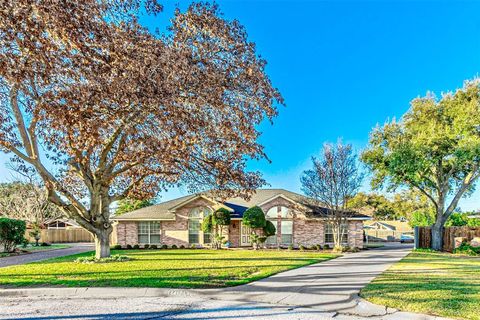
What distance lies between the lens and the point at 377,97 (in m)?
22.5

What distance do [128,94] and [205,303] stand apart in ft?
16.4

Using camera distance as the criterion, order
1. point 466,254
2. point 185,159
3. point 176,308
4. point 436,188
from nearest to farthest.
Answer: point 176,308 < point 185,159 < point 466,254 < point 436,188

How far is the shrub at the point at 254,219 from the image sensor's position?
24.7 metres

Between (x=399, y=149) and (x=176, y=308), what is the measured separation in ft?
66.3

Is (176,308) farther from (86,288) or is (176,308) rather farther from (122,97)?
(122,97)

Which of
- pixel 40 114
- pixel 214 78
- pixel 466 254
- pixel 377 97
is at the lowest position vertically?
pixel 466 254

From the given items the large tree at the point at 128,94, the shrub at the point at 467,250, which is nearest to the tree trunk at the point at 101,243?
the large tree at the point at 128,94

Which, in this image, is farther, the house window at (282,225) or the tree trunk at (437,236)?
the house window at (282,225)

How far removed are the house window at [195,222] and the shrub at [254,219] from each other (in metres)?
3.86

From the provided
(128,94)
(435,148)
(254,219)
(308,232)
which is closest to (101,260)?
(128,94)

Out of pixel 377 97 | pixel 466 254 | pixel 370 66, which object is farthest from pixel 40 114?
pixel 466 254

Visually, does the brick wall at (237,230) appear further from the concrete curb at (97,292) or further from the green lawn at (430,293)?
the concrete curb at (97,292)

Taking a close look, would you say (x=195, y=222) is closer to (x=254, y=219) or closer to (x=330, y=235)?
(x=254, y=219)

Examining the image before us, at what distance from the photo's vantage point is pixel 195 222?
2788 cm
